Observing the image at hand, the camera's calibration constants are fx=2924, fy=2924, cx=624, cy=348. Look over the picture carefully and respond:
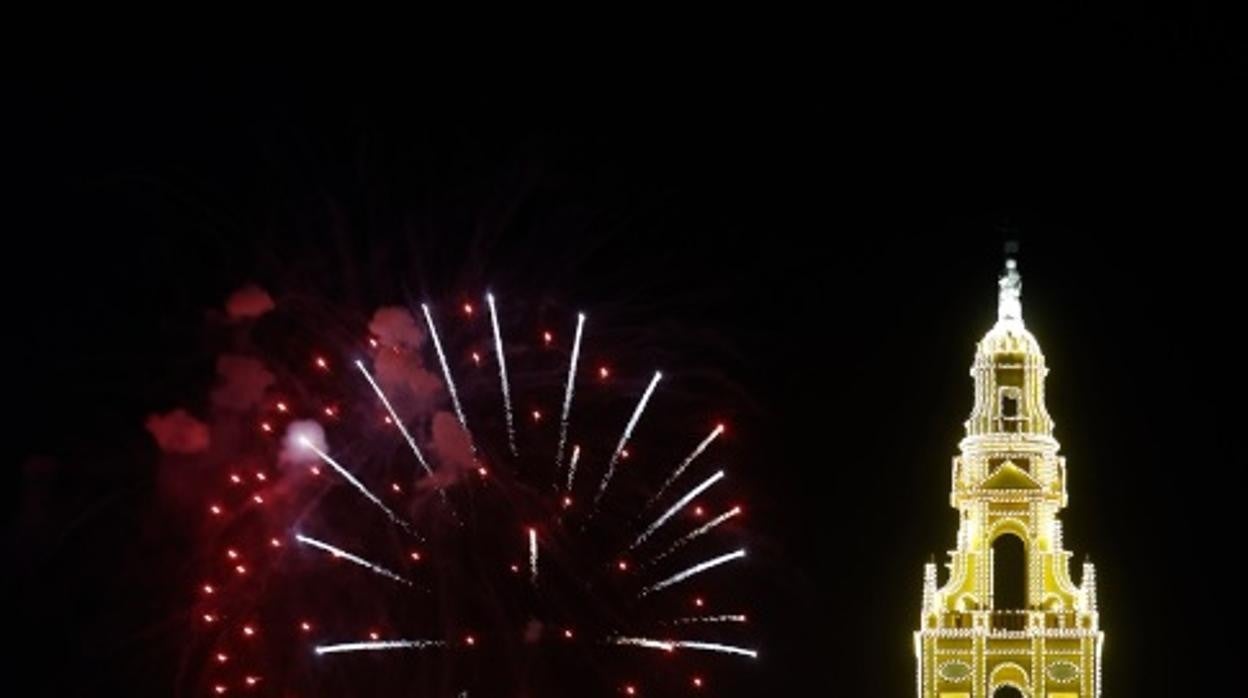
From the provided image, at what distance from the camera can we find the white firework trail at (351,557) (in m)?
38.7

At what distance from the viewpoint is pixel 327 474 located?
38969 millimetres

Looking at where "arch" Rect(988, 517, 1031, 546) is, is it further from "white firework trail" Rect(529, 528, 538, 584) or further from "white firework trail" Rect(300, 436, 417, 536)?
"white firework trail" Rect(300, 436, 417, 536)

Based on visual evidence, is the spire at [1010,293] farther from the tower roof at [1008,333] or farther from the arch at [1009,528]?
the arch at [1009,528]

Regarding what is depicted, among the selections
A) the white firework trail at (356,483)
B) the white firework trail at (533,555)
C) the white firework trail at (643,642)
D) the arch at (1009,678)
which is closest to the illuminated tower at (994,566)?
the arch at (1009,678)

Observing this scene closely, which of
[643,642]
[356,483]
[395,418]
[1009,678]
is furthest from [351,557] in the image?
[1009,678]

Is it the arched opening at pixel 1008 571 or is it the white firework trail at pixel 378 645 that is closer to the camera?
the white firework trail at pixel 378 645

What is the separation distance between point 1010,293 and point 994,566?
4.60 metres

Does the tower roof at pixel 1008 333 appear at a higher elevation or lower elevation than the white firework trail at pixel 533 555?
higher

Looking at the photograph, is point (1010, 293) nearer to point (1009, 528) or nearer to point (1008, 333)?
point (1008, 333)

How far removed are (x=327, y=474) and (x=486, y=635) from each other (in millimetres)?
3088

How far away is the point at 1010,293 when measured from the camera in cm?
4850

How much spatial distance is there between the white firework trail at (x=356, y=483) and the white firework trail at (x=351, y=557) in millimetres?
647

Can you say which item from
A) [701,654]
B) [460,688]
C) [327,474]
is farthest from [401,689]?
[701,654]

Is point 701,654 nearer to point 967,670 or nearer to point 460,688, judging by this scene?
point 967,670
